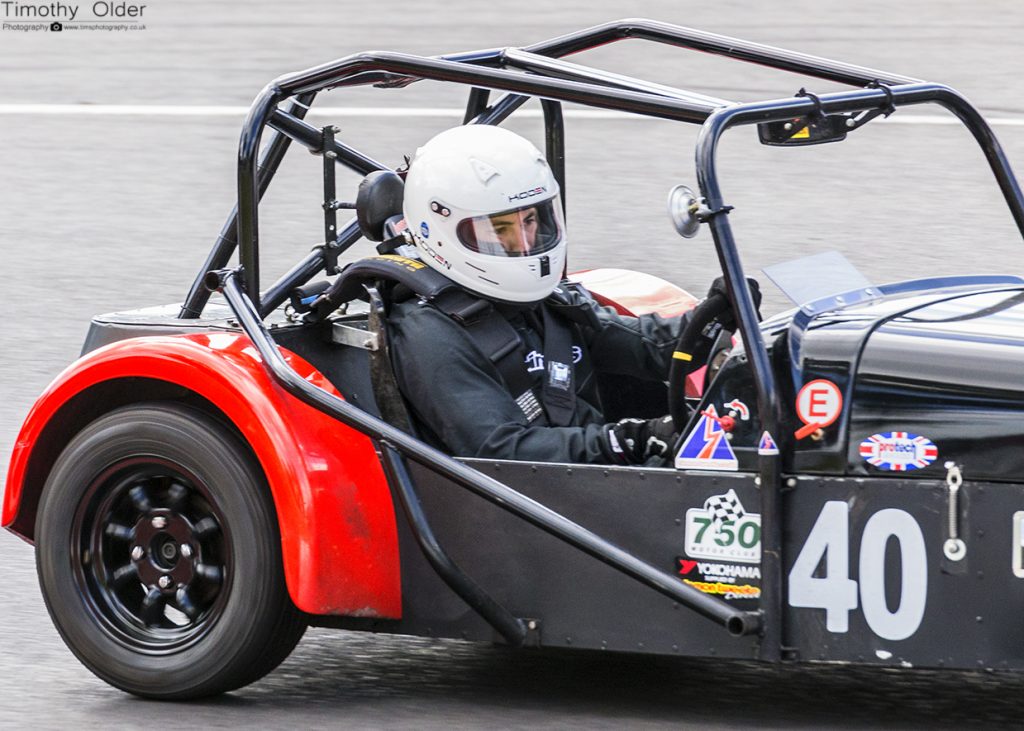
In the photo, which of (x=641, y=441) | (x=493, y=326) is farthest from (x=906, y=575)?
(x=493, y=326)

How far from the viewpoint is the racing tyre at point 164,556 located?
14.7 feet

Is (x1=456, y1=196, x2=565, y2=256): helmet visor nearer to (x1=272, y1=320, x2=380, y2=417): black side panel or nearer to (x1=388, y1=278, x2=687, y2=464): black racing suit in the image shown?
(x1=388, y1=278, x2=687, y2=464): black racing suit

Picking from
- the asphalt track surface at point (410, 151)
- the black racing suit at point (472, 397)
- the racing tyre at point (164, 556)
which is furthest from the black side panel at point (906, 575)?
the racing tyre at point (164, 556)

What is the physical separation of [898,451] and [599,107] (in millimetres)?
1078

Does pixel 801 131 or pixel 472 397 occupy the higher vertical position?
pixel 801 131

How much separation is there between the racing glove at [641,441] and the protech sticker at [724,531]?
24 cm

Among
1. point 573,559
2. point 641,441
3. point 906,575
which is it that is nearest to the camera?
point 906,575

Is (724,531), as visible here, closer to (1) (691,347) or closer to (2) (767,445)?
(2) (767,445)

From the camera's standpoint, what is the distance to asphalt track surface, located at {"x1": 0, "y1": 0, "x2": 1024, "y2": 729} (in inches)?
180

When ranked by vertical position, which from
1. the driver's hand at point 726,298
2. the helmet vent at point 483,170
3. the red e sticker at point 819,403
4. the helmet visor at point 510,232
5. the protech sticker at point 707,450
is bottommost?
the protech sticker at point 707,450

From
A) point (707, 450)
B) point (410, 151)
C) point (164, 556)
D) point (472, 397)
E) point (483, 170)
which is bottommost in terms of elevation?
point (164, 556)

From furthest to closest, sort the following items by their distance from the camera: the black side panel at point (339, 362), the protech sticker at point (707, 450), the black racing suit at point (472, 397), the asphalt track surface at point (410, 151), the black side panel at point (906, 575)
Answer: the black side panel at point (339, 362) → the asphalt track surface at point (410, 151) → the black racing suit at point (472, 397) → the protech sticker at point (707, 450) → the black side panel at point (906, 575)

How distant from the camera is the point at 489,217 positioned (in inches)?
183

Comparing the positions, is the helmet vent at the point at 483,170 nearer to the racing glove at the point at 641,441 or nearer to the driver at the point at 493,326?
the driver at the point at 493,326
